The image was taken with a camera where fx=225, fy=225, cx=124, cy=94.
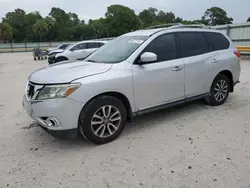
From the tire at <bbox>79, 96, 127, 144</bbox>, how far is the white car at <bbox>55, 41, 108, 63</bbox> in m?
10.1

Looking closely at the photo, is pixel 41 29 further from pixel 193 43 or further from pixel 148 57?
pixel 148 57

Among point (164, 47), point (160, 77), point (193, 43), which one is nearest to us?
point (160, 77)

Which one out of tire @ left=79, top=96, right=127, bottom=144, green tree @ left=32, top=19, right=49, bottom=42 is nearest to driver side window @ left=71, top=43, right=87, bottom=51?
tire @ left=79, top=96, right=127, bottom=144

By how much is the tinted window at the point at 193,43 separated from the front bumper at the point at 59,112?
2.27 metres

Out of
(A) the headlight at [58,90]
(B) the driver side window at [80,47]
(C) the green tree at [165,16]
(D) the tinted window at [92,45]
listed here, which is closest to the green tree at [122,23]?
(C) the green tree at [165,16]

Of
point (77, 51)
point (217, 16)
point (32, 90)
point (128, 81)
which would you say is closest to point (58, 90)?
point (32, 90)

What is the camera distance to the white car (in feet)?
43.2

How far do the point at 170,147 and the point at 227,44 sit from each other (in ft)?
9.77

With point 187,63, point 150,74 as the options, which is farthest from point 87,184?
point 187,63

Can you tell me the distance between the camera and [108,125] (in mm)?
3361

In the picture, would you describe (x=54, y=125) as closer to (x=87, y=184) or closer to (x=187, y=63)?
(x=87, y=184)

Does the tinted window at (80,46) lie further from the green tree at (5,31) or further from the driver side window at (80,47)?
the green tree at (5,31)

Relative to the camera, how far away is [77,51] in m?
13.4

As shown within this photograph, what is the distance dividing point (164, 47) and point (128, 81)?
1.02 metres
